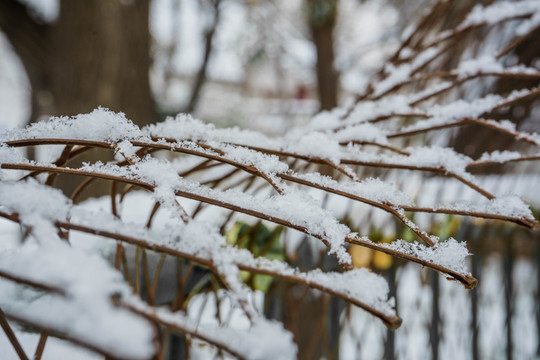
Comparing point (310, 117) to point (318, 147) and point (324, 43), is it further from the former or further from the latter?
point (318, 147)

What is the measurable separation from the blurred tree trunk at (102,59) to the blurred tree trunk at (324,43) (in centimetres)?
189

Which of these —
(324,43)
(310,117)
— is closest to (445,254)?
(310,117)

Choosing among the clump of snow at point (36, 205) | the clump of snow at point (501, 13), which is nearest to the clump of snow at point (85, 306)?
the clump of snow at point (36, 205)

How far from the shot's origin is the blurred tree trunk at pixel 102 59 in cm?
168

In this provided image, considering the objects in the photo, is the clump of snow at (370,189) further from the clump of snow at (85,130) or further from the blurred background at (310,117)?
the blurred background at (310,117)

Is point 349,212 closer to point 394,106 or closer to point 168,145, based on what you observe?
point 394,106

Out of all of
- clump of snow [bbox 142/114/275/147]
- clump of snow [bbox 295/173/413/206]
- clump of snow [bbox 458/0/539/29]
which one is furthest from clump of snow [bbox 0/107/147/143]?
clump of snow [bbox 458/0/539/29]

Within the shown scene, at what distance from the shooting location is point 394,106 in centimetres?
54

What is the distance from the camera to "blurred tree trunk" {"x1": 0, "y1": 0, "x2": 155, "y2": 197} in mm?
1678

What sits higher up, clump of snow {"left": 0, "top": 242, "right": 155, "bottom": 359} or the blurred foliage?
the blurred foliage

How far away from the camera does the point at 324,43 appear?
13.1 ft

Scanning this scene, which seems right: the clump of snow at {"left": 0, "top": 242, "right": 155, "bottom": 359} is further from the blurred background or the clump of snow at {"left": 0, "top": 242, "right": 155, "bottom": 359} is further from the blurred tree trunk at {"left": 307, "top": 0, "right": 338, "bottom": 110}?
the blurred tree trunk at {"left": 307, "top": 0, "right": 338, "bottom": 110}

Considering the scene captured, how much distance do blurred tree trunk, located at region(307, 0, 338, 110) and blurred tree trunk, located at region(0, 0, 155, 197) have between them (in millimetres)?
1887

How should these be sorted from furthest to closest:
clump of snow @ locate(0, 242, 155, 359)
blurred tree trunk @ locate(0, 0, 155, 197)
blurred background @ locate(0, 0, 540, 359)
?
blurred tree trunk @ locate(0, 0, 155, 197)
blurred background @ locate(0, 0, 540, 359)
clump of snow @ locate(0, 242, 155, 359)
